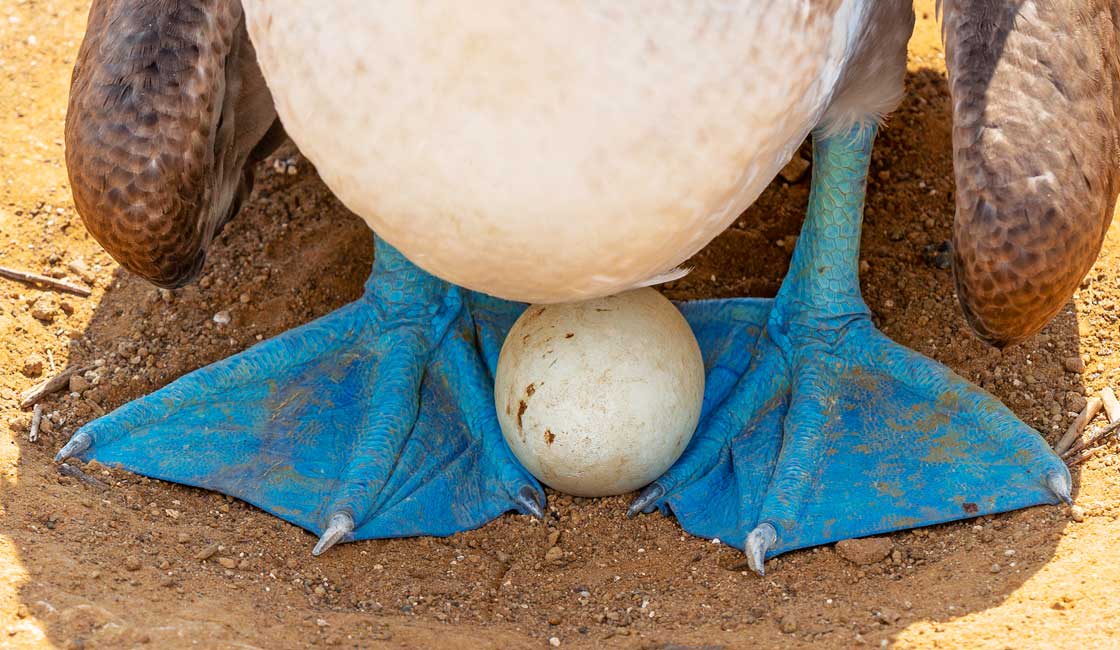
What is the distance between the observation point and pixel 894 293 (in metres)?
4.19

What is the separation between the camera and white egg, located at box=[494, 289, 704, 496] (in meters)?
3.26

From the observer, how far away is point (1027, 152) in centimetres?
277

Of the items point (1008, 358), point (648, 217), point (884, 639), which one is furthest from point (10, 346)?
point (1008, 358)

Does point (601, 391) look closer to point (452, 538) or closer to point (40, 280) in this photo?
point (452, 538)

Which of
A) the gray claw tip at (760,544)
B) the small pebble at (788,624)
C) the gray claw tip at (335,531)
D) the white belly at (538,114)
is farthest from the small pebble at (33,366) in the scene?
the small pebble at (788,624)

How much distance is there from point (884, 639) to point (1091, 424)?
3.49 feet

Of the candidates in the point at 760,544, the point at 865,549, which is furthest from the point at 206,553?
the point at 865,549

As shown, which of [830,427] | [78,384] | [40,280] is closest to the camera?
[830,427]

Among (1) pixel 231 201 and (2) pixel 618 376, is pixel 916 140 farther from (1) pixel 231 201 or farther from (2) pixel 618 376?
(1) pixel 231 201

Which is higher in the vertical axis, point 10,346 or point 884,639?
point 884,639

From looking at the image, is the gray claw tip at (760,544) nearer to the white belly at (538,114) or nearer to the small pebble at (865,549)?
the small pebble at (865,549)

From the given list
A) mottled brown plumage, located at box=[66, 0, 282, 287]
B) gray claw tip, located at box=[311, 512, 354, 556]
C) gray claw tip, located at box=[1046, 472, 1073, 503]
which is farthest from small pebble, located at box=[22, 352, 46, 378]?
gray claw tip, located at box=[1046, 472, 1073, 503]

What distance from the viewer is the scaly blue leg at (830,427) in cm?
330

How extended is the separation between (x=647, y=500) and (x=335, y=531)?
78 cm
